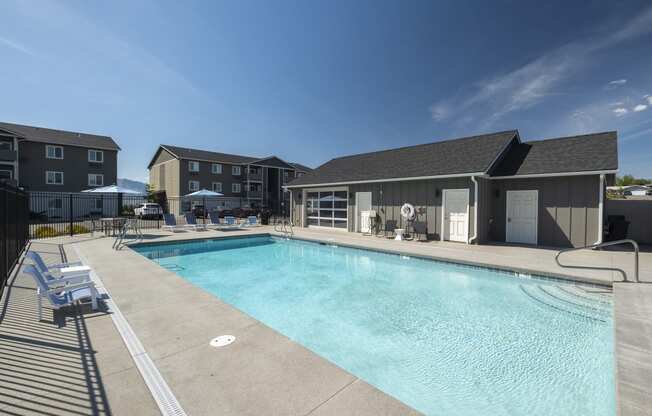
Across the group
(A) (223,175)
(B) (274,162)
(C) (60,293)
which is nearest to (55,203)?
(A) (223,175)

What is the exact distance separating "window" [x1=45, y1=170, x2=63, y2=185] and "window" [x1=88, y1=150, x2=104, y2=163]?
274 cm

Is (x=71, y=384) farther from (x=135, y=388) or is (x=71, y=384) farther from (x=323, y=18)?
(x=323, y=18)

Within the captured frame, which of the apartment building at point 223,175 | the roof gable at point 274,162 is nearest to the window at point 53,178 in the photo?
the apartment building at point 223,175

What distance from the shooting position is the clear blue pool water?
301 centimetres

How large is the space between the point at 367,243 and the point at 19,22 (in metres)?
13.5

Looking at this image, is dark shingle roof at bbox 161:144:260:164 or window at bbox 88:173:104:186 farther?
dark shingle roof at bbox 161:144:260:164

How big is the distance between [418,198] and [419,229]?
1.45 metres

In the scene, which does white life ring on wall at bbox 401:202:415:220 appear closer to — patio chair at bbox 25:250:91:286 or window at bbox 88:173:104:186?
patio chair at bbox 25:250:91:286

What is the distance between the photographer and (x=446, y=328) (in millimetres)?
4574

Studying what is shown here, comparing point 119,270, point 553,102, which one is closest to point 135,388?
point 119,270

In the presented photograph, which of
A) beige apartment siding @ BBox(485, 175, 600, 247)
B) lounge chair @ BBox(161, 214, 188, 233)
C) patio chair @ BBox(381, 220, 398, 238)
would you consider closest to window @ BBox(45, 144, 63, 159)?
lounge chair @ BBox(161, 214, 188, 233)

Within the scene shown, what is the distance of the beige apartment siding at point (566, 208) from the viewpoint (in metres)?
9.52

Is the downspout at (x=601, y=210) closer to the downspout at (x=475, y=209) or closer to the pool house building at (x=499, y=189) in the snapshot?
the pool house building at (x=499, y=189)

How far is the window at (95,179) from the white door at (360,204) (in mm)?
27267
